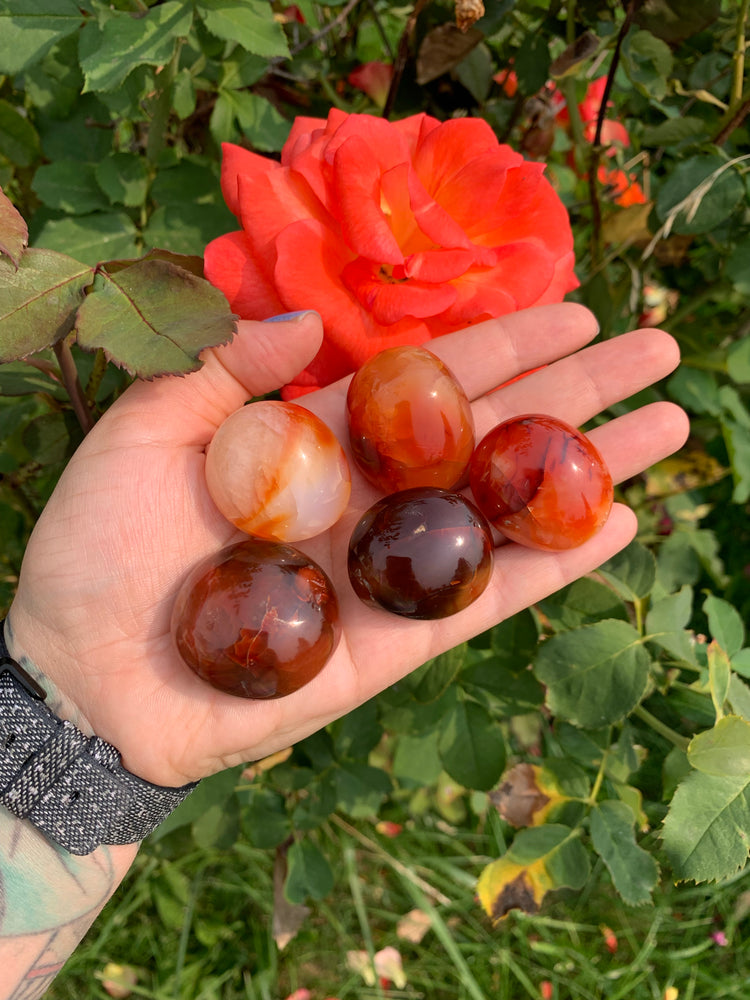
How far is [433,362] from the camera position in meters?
1.11

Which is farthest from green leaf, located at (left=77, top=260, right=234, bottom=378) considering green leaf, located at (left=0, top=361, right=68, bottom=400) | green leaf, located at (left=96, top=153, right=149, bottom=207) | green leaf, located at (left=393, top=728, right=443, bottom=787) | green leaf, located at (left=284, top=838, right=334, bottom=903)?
green leaf, located at (left=284, top=838, right=334, bottom=903)

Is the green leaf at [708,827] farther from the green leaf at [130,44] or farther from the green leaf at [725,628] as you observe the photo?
the green leaf at [130,44]

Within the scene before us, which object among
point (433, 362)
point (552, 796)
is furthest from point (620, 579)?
point (433, 362)

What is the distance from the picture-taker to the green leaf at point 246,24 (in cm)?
106

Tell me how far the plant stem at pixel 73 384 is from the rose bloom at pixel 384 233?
221 mm

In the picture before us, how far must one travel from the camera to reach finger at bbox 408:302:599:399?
1.27 meters

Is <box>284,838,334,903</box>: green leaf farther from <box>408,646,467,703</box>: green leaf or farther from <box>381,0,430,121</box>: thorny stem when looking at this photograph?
<box>381,0,430,121</box>: thorny stem

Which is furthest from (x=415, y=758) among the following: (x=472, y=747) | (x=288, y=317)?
(x=288, y=317)

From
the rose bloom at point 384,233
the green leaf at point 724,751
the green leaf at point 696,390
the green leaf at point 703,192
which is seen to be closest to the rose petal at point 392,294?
the rose bloom at point 384,233

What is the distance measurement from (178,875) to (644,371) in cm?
162

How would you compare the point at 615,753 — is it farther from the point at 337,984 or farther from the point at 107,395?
the point at 337,984

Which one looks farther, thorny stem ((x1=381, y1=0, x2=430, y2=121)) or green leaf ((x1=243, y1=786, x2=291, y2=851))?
green leaf ((x1=243, y1=786, x2=291, y2=851))

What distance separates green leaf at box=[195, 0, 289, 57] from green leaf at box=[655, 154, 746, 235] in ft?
2.09

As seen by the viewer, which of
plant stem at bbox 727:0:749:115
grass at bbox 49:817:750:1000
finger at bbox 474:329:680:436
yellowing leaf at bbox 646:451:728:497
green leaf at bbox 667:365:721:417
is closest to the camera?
plant stem at bbox 727:0:749:115
